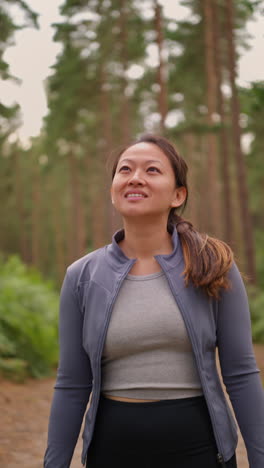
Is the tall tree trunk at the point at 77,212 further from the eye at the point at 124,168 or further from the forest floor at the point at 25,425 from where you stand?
the eye at the point at 124,168

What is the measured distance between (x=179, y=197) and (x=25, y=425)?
5.27m

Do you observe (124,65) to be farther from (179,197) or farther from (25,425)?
(179,197)

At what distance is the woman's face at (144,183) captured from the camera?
7.96 ft

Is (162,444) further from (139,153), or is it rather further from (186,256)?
(139,153)

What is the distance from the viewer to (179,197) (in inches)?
105

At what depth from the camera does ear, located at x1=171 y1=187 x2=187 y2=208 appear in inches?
103

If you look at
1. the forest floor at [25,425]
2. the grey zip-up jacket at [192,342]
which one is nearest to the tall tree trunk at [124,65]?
the forest floor at [25,425]

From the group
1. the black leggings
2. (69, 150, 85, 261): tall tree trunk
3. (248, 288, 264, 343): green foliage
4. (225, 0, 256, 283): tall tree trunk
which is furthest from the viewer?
(69, 150, 85, 261): tall tree trunk

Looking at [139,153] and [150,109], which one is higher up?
[150,109]

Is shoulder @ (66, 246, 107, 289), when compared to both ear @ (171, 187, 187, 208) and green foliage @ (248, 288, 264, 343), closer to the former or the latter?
ear @ (171, 187, 187, 208)

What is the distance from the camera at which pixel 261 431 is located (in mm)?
2281

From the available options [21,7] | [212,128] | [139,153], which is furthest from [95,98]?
[139,153]

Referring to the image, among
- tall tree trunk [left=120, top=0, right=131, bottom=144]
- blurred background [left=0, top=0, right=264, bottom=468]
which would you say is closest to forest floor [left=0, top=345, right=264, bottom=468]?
blurred background [left=0, top=0, right=264, bottom=468]

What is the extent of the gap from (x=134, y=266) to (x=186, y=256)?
250mm
